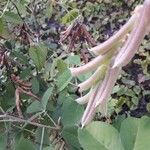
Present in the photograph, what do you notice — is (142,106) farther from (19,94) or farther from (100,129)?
(100,129)

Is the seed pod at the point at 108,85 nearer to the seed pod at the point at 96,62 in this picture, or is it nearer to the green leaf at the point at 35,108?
the seed pod at the point at 96,62

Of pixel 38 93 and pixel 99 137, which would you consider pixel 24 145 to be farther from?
pixel 38 93

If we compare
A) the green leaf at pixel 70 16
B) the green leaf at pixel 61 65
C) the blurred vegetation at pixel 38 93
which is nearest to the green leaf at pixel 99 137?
the blurred vegetation at pixel 38 93

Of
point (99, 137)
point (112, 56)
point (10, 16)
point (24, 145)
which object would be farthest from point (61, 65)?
point (112, 56)

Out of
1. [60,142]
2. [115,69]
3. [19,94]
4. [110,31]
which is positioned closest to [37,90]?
[19,94]

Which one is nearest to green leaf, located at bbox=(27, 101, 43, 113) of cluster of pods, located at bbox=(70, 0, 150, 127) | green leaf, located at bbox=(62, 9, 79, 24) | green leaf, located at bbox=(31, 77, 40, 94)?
green leaf, located at bbox=(31, 77, 40, 94)

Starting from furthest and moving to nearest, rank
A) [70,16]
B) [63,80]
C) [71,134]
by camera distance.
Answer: [70,16], [63,80], [71,134]

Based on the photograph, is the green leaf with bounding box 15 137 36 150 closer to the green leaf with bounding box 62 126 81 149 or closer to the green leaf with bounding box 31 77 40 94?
the green leaf with bounding box 62 126 81 149
